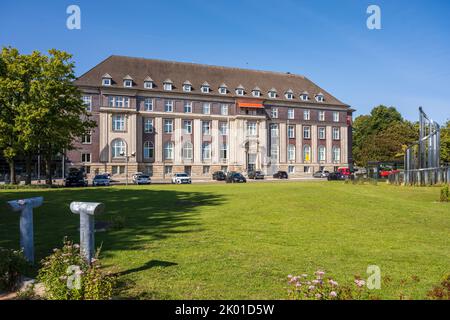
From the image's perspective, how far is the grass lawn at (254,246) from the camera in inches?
225

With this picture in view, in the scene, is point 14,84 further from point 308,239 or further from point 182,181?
point 308,239

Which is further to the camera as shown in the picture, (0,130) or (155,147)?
(155,147)

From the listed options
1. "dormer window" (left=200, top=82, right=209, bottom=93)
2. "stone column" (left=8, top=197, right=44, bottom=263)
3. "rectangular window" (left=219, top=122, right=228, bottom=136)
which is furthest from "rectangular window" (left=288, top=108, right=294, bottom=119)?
"stone column" (left=8, top=197, right=44, bottom=263)

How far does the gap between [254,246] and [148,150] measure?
182ft

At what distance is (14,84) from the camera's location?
34438mm

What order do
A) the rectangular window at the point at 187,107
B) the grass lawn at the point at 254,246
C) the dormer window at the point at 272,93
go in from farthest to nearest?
the dormer window at the point at 272,93, the rectangular window at the point at 187,107, the grass lawn at the point at 254,246

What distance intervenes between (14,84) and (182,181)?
21.9 metres

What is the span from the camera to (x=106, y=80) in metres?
59.0

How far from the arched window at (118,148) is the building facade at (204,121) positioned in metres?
0.16

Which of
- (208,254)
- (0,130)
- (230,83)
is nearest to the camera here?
(208,254)

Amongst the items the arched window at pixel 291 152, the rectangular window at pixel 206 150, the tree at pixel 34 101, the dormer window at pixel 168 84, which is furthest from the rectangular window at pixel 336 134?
the tree at pixel 34 101

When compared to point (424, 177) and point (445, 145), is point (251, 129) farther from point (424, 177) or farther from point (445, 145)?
point (424, 177)

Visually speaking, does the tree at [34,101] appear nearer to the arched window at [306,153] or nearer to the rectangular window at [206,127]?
the rectangular window at [206,127]

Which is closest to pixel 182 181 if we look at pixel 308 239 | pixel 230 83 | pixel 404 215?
pixel 230 83
